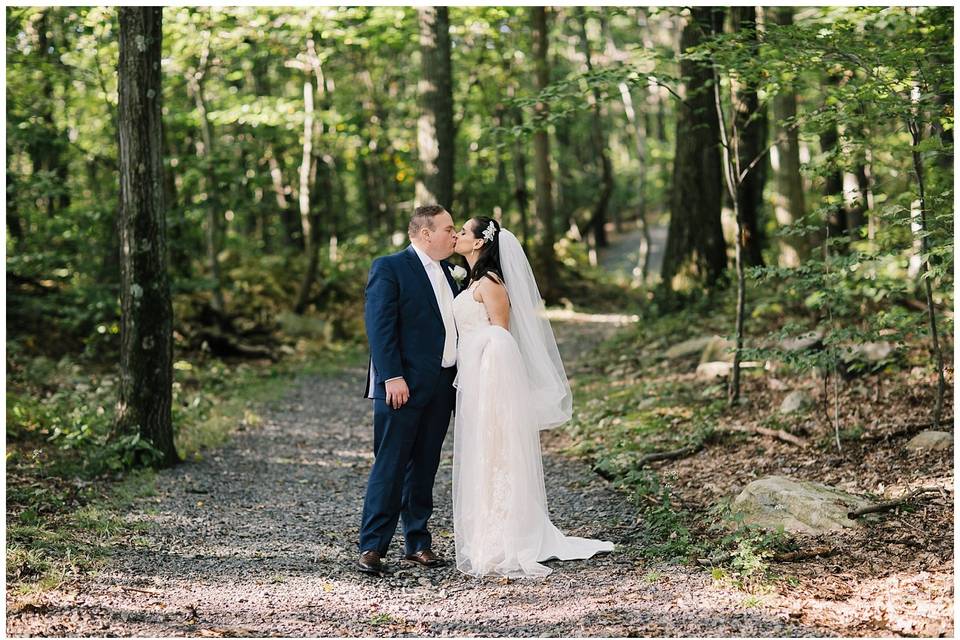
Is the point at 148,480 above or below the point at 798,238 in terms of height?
below

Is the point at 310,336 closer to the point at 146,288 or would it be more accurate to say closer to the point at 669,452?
the point at 146,288

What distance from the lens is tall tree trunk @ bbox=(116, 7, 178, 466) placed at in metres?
7.18

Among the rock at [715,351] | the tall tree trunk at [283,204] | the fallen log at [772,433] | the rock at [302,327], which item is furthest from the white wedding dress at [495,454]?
the tall tree trunk at [283,204]

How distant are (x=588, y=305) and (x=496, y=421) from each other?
46.4ft

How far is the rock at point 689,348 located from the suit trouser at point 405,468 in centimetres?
606

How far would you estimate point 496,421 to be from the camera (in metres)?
5.30

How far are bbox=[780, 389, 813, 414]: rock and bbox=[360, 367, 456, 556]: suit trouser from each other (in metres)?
3.80

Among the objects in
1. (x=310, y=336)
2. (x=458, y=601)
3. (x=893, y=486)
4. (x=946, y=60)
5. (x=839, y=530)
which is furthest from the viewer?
(x=310, y=336)

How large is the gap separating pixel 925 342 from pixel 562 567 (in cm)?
577

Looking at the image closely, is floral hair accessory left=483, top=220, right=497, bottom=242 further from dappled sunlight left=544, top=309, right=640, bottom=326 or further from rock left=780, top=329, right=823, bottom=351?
dappled sunlight left=544, top=309, right=640, bottom=326

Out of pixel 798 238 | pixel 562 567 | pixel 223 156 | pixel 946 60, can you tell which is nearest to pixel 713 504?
pixel 562 567

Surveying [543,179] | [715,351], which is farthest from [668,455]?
[543,179]

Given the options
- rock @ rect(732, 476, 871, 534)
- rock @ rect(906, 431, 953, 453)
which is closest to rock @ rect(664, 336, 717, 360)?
rock @ rect(906, 431, 953, 453)

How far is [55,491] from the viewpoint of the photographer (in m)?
6.48
